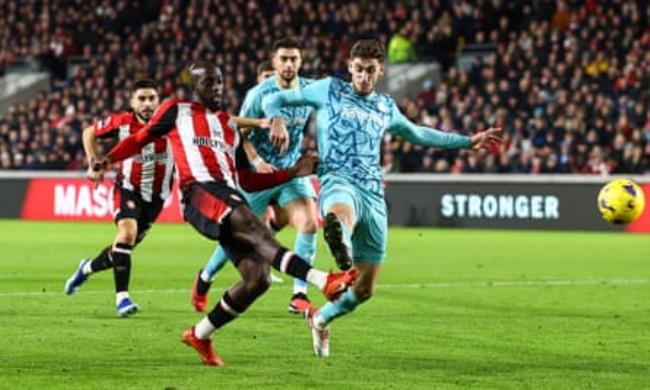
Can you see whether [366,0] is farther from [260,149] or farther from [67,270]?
[260,149]

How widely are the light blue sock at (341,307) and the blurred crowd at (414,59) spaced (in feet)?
61.6

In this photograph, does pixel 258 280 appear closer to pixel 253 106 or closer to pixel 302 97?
pixel 302 97

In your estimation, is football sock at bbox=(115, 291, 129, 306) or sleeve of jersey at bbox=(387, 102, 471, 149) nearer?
sleeve of jersey at bbox=(387, 102, 471, 149)

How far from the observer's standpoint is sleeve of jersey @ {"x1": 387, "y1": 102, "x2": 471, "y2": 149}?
10.3 m

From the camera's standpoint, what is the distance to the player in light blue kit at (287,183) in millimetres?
12938

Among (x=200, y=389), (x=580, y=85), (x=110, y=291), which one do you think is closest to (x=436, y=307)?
(x=110, y=291)

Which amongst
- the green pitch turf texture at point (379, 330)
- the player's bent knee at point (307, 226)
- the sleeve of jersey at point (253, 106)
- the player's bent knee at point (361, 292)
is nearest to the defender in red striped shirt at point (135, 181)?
the green pitch turf texture at point (379, 330)

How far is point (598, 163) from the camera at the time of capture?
28.0m

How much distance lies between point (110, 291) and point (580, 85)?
56.3 feet

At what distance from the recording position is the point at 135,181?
529 inches

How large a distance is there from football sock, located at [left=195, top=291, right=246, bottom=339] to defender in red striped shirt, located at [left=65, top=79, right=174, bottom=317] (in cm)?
364

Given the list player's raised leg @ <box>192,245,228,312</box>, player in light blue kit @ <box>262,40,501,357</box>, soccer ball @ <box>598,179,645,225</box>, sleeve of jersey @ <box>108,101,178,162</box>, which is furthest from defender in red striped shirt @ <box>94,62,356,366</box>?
soccer ball @ <box>598,179,645,225</box>

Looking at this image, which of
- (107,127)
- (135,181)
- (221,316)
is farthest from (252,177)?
(135,181)

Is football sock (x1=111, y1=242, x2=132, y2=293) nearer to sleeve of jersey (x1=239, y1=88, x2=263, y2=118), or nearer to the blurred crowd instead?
sleeve of jersey (x1=239, y1=88, x2=263, y2=118)
